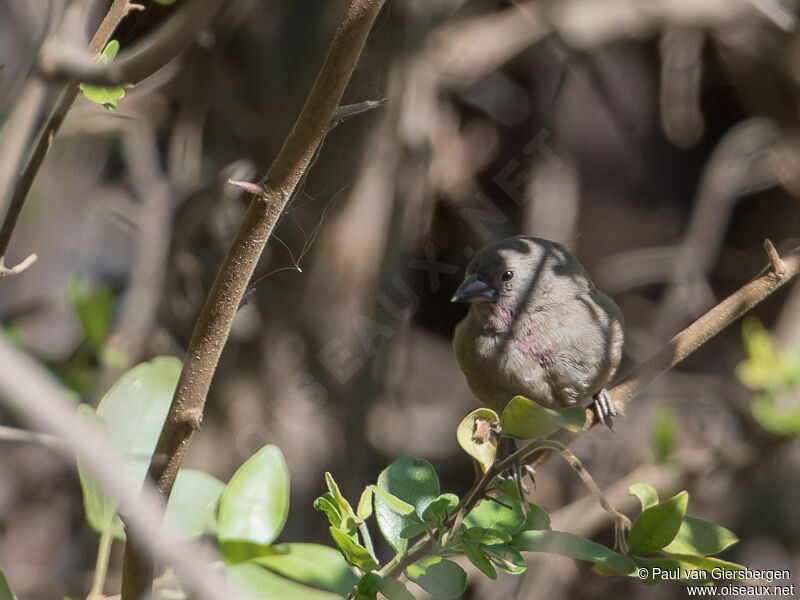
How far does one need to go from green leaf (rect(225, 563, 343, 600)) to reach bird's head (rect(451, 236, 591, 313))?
165 centimetres

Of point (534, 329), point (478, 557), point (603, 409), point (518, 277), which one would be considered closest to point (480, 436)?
point (478, 557)

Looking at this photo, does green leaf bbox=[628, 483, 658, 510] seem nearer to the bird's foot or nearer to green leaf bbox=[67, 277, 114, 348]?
the bird's foot

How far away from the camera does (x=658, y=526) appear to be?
1.42 meters

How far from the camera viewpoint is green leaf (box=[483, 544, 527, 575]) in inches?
52.0

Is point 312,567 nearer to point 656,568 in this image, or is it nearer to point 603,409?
point 656,568

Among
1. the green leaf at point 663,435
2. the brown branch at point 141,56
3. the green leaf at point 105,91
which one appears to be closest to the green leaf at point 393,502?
the brown branch at point 141,56

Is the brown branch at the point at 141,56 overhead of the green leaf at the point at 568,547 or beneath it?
overhead

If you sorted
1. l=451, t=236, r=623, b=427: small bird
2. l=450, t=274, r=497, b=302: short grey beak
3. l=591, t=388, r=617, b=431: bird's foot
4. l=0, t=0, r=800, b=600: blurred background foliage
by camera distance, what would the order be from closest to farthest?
l=591, t=388, r=617, b=431: bird's foot, l=451, t=236, r=623, b=427: small bird, l=450, t=274, r=497, b=302: short grey beak, l=0, t=0, r=800, b=600: blurred background foliage

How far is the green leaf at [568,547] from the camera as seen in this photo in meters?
1.35

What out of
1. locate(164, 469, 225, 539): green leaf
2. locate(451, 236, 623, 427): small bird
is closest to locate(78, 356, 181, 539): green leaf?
locate(164, 469, 225, 539): green leaf

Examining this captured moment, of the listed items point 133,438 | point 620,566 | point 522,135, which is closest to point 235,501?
point 133,438

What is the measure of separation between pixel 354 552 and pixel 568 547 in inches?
13.2

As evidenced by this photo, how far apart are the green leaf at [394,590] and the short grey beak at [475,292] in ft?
5.48

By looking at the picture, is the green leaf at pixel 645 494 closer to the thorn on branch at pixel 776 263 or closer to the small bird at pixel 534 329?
the thorn on branch at pixel 776 263
